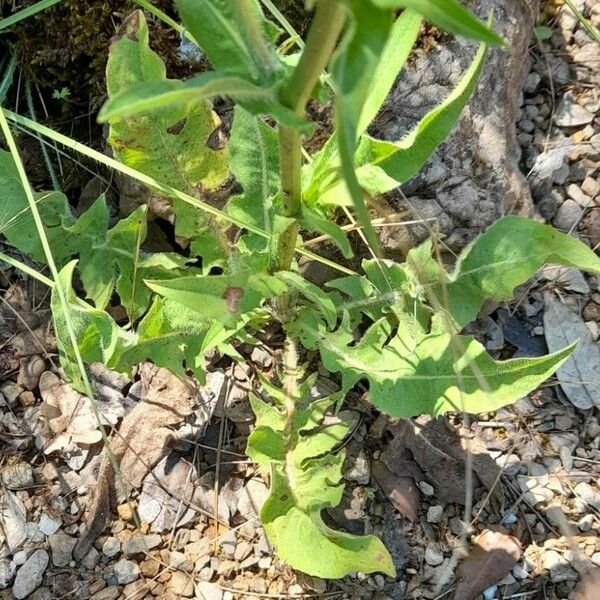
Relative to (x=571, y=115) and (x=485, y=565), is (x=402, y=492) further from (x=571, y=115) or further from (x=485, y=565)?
(x=571, y=115)

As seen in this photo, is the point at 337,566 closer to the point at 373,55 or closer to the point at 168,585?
the point at 168,585

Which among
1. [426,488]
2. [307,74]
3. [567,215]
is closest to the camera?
[307,74]

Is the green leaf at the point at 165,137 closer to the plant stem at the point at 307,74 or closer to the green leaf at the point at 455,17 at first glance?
the plant stem at the point at 307,74

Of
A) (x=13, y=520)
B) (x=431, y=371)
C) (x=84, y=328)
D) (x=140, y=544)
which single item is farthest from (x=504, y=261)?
(x=13, y=520)

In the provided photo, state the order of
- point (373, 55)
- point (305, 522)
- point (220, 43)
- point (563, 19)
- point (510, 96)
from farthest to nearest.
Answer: point (563, 19)
point (510, 96)
point (305, 522)
point (220, 43)
point (373, 55)

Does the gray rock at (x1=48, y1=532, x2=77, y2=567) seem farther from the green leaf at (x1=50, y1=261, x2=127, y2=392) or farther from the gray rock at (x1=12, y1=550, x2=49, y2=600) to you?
the green leaf at (x1=50, y1=261, x2=127, y2=392)

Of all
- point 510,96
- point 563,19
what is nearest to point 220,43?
point 510,96

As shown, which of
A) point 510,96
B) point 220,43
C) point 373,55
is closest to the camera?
point 373,55
